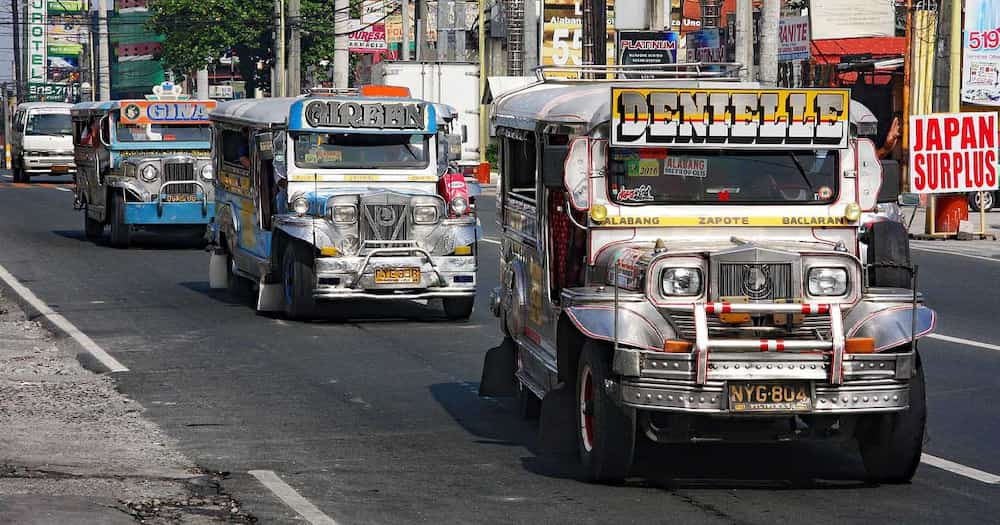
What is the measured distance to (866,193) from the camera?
10.3m

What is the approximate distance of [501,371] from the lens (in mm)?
12406

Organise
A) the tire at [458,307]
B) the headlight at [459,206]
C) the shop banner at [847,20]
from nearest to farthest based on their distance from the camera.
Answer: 1. the tire at [458,307]
2. the headlight at [459,206]
3. the shop banner at [847,20]

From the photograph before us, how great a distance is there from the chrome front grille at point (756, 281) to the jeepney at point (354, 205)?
8864 millimetres

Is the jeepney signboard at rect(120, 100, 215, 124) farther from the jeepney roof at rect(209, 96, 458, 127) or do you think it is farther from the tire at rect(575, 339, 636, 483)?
the tire at rect(575, 339, 636, 483)

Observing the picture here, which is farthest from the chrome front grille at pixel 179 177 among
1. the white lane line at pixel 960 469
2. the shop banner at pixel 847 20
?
the shop banner at pixel 847 20

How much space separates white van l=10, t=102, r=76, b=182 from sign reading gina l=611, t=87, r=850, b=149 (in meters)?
44.7

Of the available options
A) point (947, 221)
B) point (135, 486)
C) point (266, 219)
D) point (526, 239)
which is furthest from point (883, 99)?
point (135, 486)

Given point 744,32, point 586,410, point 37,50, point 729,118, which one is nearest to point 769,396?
point 586,410

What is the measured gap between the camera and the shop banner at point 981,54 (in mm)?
31219

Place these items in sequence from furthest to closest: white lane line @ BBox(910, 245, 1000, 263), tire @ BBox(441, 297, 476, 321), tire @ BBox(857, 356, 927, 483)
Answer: white lane line @ BBox(910, 245, 1000, 263), tire @ BBox(441, 297, 476, 321), tire @ BBox(857, 356, 927, 483)

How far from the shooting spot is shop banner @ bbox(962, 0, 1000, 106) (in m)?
31.2

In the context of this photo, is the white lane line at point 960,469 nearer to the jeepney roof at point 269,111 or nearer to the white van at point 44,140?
the jeepney roof at point 269,111

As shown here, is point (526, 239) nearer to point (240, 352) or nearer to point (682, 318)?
point (682, 318)

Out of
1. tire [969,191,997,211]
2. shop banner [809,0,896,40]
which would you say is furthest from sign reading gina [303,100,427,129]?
shop banner [809,0,896,40]
